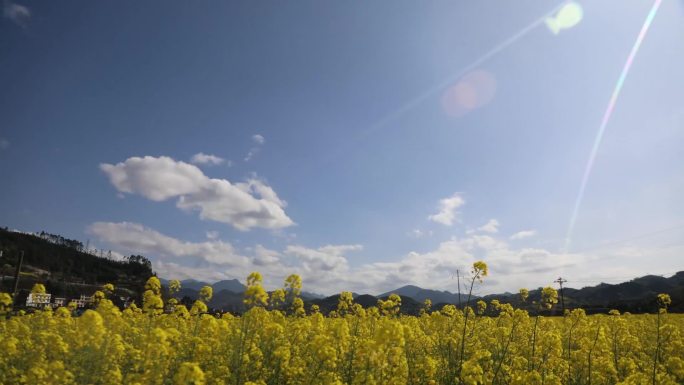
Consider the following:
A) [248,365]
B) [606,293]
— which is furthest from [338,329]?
[606,293]

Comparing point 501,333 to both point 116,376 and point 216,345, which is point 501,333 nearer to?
point 216,345

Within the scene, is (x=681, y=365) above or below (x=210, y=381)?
above

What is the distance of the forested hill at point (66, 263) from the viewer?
140750 millimetres

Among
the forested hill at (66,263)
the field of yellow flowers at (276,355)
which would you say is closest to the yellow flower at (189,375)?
the field of yellow flowers at (276,355)

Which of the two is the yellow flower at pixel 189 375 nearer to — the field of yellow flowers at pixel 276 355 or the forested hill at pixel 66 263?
the field of yellow flowers at pixel 276 355

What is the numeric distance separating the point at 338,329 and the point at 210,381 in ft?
7.92

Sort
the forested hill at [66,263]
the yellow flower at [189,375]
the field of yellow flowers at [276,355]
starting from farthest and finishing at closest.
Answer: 1. the forested hill at [66,263]
2. the field of yellow flowers at [276,355]
3. the yellow flower at [189,375]

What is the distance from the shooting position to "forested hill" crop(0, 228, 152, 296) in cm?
14075

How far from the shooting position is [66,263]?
6363 inches

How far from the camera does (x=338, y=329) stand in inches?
285

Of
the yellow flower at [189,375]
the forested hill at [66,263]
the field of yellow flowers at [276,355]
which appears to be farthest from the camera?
the forested hill at [66,263]

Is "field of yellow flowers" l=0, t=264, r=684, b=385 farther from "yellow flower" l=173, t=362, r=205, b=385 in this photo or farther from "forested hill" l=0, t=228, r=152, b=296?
"forested hill" l=0, t=228, r=152, b=296

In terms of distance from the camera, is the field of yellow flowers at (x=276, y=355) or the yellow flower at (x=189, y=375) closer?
the yellow flower at (x=189, y=375)

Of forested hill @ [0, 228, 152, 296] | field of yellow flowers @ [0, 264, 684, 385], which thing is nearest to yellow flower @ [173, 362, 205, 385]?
field of yellow flowers @ [0, 264, 684, 385]
